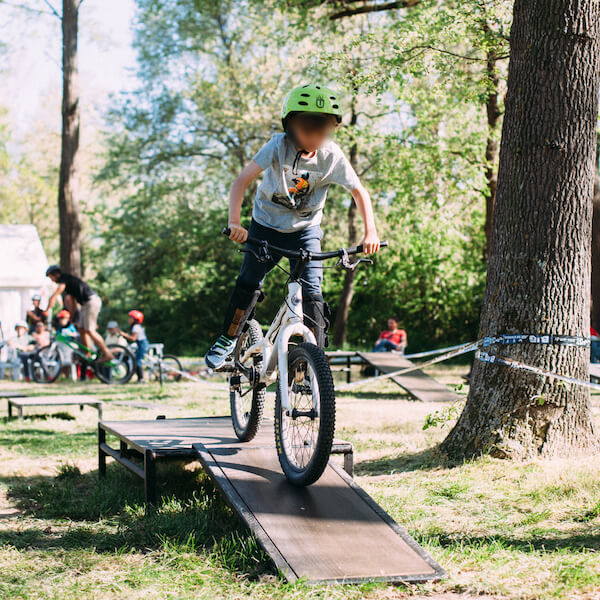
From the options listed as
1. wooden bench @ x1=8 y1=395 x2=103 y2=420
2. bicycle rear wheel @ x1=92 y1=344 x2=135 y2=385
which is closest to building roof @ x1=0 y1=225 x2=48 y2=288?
bicycle rear wheel @ x1=92 y1=344 x2=135 y2=385

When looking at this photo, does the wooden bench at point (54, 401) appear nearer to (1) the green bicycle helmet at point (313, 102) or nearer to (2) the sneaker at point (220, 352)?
(2) the sneaker at point (220, 352)

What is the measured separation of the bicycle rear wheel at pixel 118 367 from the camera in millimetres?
13978

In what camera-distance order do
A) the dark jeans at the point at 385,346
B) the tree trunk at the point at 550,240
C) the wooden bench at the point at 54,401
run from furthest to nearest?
the dark jeans at the point at 385,346, the wooden bench at the point at 54,401, the tree trunk at the point at 550,240

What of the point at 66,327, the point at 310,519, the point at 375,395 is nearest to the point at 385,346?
the point at 375,395

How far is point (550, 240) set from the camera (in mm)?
5312

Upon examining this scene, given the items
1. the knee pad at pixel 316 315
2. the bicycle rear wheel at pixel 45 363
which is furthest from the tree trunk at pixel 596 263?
the knee pad at pixel 316 315

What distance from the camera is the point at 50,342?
15.5 meters

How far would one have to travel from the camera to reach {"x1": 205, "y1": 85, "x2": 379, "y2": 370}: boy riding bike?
4.18 m

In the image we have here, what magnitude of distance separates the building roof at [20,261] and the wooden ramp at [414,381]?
11037mm

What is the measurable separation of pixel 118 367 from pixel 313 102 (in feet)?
36.4

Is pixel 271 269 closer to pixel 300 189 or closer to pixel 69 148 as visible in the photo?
pixel 300 189

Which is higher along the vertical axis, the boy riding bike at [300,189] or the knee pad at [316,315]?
the boy riding bike at [300,189]

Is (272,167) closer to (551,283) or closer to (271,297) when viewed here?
(551,283)

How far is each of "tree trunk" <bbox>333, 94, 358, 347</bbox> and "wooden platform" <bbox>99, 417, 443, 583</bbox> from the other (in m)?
16.6
